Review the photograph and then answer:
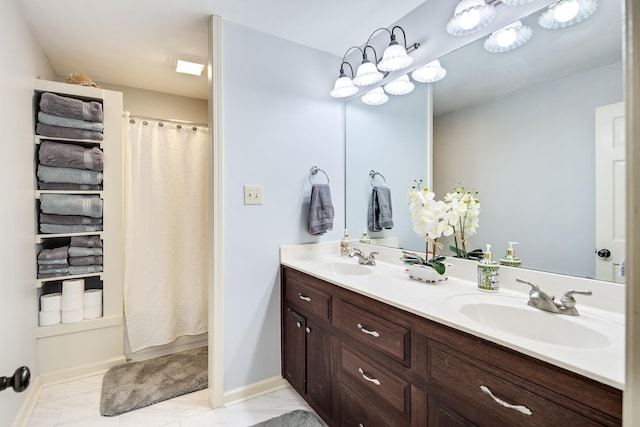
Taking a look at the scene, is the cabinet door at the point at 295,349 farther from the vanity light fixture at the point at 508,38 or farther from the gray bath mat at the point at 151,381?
the vanity light fixture at the point at 508,38

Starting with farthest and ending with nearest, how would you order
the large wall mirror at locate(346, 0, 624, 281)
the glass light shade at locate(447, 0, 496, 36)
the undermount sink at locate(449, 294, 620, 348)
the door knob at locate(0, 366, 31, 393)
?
1. the glass light shade at locate(447, 0, 496, 36)
2. the large wall mirror at locate(346, 0, 624, 281)
3. the undermount sink at locate(449, 294, 620, 348)
4. the door knob at locate(0, 366, 31, 393)

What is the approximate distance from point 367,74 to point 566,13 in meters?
0.95

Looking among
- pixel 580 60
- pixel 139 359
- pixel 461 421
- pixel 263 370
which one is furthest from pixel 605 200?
pixel 139 359

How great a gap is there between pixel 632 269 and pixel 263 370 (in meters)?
1.95

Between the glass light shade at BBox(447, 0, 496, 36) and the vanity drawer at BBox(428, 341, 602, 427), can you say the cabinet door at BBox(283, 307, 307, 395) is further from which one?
the glass light shade at BBox(447, 0, 496, 36)

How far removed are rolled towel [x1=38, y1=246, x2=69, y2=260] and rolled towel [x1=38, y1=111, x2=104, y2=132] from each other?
82 centimetres

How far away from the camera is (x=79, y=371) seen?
2078 millimetres

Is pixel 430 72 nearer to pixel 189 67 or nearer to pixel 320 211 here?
pixel 320 211

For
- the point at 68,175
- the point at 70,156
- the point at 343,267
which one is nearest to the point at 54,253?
the point at 68,175

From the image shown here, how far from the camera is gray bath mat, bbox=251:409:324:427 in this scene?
1607 mm

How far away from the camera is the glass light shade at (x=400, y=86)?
1831 millimetres

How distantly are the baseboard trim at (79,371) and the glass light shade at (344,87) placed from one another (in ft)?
7.97

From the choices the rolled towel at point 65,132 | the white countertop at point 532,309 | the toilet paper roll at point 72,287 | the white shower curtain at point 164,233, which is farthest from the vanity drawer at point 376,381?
the rolled towel at point 65,132

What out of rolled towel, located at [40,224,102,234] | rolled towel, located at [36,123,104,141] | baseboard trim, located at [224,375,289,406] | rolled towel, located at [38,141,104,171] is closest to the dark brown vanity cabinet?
baseboard trim, located at [224,375,289,406]
